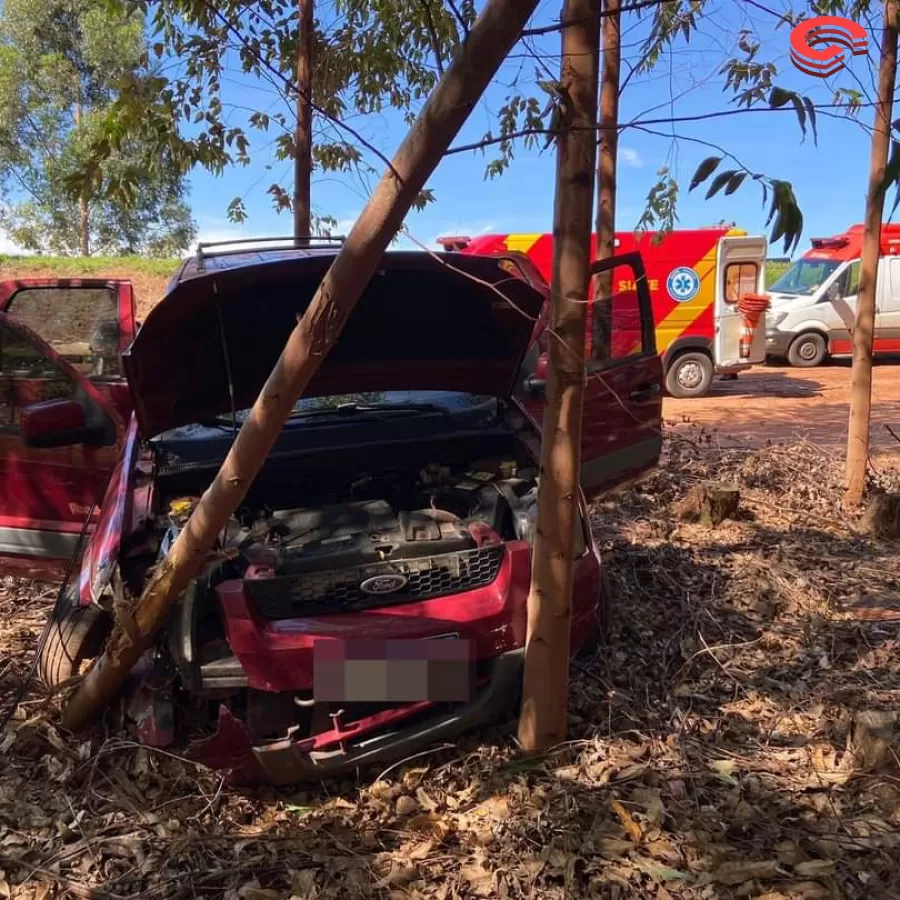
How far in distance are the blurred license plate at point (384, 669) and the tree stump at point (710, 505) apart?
327 centimetres

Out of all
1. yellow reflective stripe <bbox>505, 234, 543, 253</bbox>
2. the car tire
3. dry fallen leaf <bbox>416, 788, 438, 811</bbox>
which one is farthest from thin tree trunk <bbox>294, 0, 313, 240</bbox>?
yellow reflective stripe <bbox>505, 234, 543, 253</bbox>

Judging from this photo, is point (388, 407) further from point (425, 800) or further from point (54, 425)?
point (425, 800)

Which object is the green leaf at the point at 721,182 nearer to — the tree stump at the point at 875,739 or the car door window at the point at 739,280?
the tree stump at the point at 875,739

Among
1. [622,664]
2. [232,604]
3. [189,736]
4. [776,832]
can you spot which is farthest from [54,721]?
[776,832]

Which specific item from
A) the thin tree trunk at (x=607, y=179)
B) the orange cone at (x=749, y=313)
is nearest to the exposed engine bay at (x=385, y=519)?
the thin tree trunk at (x=607, y=179)

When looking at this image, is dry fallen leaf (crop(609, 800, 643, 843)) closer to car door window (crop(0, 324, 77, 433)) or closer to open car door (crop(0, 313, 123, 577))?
open car door (crop(0, 313, 123, 577))

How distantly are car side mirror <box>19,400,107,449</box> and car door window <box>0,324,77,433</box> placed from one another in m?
0.35

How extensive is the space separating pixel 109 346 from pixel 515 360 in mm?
2596

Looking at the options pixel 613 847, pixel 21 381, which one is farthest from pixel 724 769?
pixel 21 381

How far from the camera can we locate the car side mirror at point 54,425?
3.81 meters

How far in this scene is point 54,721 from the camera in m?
3.30

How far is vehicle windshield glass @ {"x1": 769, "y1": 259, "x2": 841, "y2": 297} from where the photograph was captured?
15945mm

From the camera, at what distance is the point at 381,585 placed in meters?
3.02

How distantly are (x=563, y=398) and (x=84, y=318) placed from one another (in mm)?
3813
